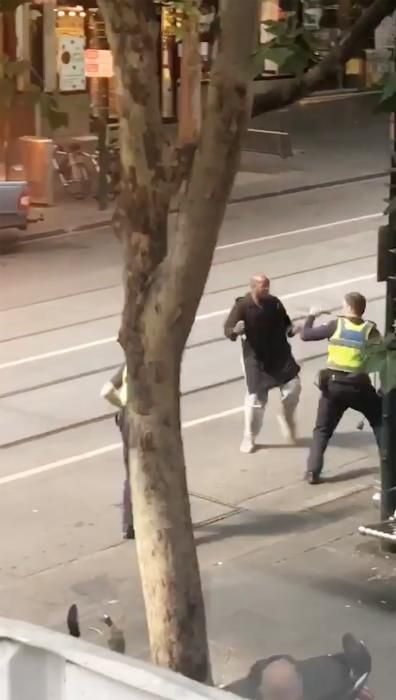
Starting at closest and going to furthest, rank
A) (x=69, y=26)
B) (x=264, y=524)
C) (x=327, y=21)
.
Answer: (x=327, y=21) < (x=264, y=524) < (x=69, y=26)

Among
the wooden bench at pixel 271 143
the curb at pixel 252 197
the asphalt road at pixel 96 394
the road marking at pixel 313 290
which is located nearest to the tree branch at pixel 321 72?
the asphalt road at pixel 96 394

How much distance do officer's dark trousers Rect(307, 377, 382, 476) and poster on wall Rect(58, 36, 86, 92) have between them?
62.8ft

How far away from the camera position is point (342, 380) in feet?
31.8

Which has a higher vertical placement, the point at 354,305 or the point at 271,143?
the point at 354,305

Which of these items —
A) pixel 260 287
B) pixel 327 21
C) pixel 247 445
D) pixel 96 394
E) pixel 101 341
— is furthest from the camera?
pixel 101 341

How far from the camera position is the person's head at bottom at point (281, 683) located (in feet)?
16.5

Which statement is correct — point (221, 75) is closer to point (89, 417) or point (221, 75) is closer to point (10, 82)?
point (10, 82)

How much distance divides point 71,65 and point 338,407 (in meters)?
19.7

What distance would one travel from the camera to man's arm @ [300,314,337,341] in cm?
984

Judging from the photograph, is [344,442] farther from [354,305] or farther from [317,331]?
[354,305]

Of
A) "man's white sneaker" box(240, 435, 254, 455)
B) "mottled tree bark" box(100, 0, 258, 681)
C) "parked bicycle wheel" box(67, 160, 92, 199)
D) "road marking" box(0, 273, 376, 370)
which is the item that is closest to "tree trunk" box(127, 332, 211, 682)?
"mottled tree bark" box(100, 0, 258, 681)

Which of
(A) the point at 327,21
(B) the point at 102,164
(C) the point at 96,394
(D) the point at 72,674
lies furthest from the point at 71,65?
(D) the point at 72,674

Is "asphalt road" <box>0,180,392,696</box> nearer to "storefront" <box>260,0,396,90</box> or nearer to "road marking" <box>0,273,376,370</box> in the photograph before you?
"road marking" <box>0,273,376,370</box>

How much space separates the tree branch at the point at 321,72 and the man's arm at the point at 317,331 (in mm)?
4736
